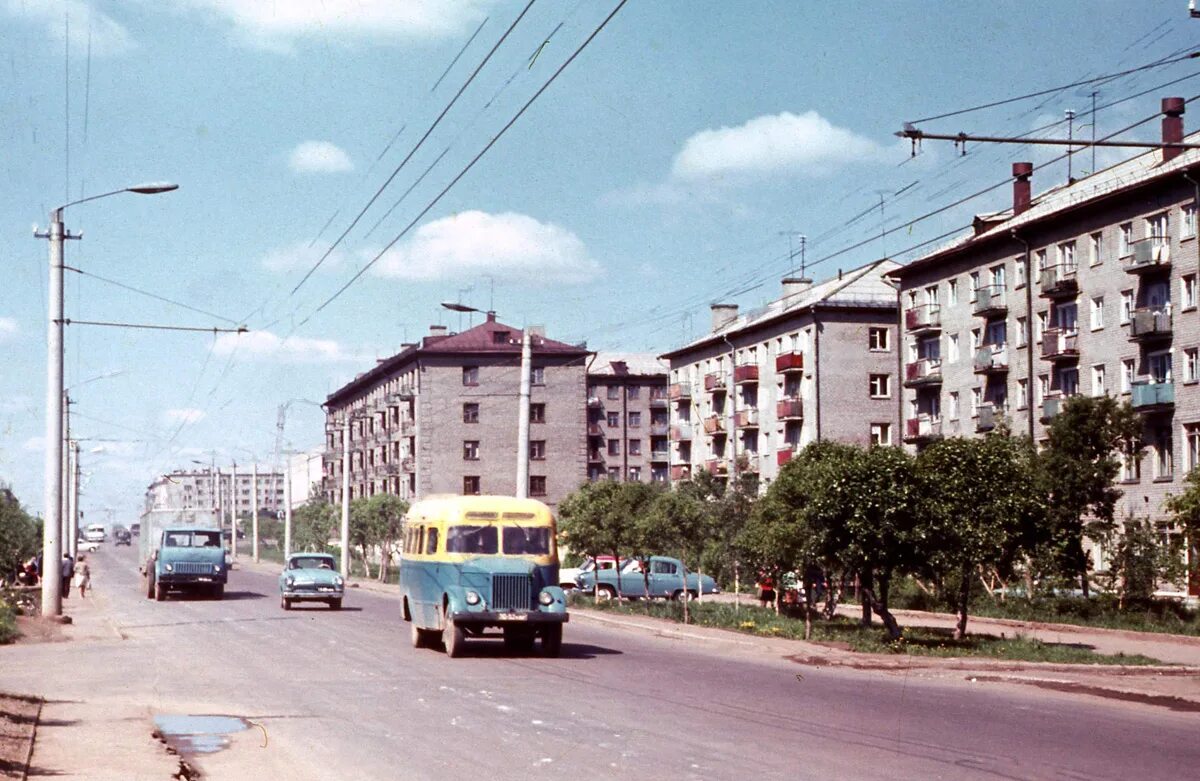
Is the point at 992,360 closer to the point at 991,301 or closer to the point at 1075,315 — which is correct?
the point at 991,301

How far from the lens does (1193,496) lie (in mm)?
29547

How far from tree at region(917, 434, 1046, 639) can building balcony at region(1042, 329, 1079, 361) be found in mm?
32077

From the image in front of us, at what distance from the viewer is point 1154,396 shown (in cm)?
5412

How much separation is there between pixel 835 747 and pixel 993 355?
55829 mm

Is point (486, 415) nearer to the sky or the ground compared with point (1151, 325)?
nearer to the ground

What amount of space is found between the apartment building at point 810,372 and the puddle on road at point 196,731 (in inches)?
2409

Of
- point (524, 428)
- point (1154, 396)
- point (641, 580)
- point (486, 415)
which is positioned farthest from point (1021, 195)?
point (486, 415)

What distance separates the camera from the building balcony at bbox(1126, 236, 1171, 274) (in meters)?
55.0

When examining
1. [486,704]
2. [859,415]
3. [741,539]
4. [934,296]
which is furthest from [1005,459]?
[859,415]

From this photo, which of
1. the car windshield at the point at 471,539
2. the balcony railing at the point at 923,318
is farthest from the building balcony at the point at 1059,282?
the car windshield at the point at 471,539

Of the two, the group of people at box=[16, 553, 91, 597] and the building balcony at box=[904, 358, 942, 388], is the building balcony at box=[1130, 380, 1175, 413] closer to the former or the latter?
the building balcony at box=[904, 358, 942, 388]

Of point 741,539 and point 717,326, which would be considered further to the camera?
point 717,326

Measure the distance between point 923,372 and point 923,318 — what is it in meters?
2.67

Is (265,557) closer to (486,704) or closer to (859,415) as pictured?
(859,415)
